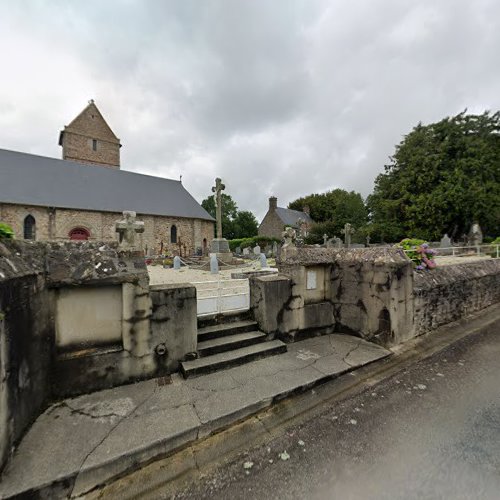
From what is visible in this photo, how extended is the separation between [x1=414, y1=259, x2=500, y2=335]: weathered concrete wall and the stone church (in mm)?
17919

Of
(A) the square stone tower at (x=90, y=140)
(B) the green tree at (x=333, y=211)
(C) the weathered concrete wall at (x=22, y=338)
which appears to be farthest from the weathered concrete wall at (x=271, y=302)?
(A) the square stone tower at (x=90, y=140)

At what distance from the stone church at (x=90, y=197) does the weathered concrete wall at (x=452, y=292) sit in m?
17.9

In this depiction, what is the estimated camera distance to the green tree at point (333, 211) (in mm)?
35094

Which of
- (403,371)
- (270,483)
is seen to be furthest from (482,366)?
(270,483)

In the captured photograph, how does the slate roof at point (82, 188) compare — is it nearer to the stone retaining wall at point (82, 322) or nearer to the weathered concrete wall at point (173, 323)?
the stone retaining wall at point (82, 322)

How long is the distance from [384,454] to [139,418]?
7.30ft

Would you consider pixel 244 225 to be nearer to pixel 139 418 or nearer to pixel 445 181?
pixel 445 181

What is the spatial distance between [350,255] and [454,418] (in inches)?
101

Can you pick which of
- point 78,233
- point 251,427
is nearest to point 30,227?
point 78,233

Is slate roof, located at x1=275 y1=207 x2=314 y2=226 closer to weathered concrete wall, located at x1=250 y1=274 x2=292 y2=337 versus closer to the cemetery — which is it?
the cemetery

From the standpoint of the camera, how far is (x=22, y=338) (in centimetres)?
201

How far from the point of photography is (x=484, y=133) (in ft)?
71.4

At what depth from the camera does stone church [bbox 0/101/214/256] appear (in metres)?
19.2

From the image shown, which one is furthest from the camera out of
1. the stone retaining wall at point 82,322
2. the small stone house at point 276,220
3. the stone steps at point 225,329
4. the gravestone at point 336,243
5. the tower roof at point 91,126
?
the small stone house at point 276,220
